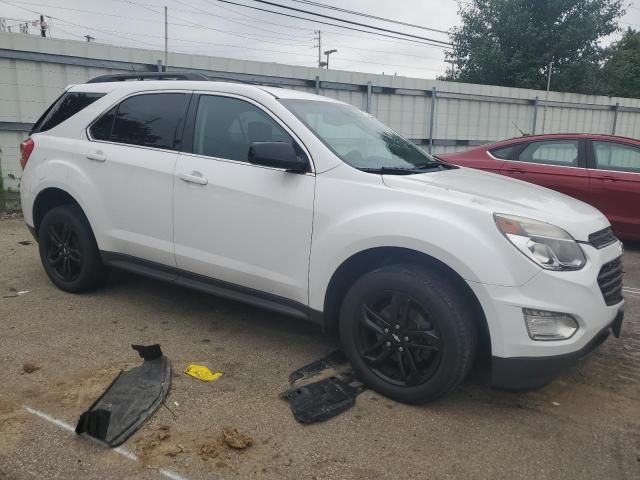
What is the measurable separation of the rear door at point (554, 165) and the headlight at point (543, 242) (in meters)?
4.62

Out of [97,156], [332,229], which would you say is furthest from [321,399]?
[97,156]

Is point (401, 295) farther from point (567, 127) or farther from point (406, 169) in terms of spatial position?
point (567, 127)

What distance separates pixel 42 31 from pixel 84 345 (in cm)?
4365

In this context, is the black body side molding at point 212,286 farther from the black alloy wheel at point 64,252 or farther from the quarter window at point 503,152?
the quarter window at point 503,152

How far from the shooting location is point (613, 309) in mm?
3045

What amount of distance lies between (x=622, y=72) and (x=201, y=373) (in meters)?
29.6

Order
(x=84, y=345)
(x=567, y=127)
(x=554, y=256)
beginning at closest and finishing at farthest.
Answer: (x=554, y=256) → (x=84, y=345) → (x=567, y=127)

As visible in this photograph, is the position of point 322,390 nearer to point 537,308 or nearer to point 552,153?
point 537,308

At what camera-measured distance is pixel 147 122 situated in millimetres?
4234

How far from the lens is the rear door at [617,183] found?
6.83 metres

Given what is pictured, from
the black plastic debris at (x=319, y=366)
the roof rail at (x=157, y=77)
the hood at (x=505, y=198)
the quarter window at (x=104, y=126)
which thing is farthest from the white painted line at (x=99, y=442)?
the roof rail at (x=157, y=77)

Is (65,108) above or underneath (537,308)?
above

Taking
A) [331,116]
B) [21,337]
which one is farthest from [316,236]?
[21,337]

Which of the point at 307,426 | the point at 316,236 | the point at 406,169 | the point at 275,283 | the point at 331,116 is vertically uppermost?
the point at 331,116
